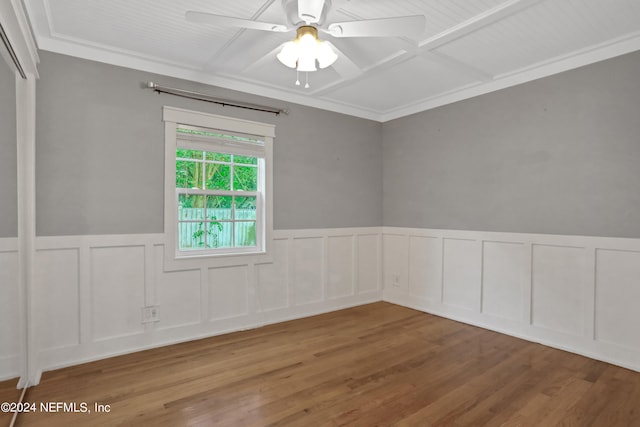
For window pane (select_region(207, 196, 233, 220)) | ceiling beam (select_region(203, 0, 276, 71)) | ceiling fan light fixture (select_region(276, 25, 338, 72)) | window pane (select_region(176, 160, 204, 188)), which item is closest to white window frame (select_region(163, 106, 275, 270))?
window pane (select_region(176, 160, 204, 188))

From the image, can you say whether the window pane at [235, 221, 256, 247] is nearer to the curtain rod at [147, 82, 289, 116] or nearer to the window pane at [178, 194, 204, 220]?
the window pane at [178, 194, 204, 220]

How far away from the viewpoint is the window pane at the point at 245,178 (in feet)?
12.4

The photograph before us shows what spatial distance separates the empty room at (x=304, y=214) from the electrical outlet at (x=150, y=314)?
46 millimetres

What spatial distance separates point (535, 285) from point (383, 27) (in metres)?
2.79

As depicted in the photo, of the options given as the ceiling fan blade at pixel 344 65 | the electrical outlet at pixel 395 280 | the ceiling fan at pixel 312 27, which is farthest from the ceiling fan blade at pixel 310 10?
the electrical outlet at pixel 395 280

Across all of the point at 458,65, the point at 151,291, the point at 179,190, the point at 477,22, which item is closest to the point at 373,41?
the point at 477,22

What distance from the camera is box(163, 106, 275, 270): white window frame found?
10.8ft

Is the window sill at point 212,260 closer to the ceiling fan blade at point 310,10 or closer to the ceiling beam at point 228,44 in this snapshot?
the ceiling beam at point 228,44

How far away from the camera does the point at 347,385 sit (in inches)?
99.0

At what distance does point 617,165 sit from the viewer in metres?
2.91

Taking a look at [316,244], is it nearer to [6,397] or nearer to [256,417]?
[256,417]

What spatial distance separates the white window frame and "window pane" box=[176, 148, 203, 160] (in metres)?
0.08

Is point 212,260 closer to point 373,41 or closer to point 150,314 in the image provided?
point 150,314

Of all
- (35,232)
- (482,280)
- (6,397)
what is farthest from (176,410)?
(482,280)
